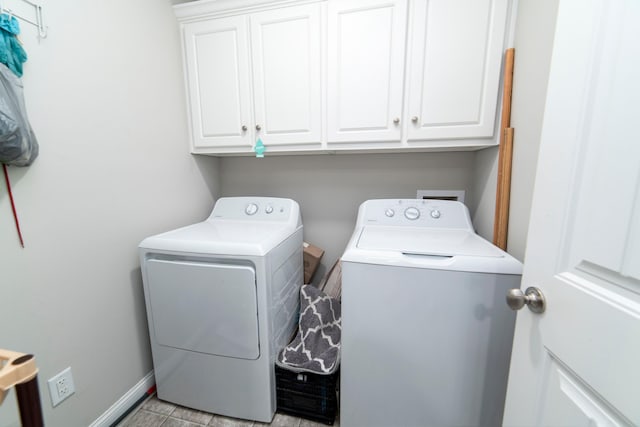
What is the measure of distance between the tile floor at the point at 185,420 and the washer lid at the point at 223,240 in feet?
3.04

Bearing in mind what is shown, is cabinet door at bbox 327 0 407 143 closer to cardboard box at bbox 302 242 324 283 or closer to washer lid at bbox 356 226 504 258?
washer lid at bbox 356 226 504 258

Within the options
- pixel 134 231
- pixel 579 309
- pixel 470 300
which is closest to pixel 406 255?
pixel 470 300

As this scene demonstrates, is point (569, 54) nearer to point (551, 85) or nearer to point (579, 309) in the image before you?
point (551, 85)

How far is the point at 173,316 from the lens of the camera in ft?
4.20

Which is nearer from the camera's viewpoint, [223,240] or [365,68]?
[223,240]

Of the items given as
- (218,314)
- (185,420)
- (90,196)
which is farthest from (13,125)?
(185,420)

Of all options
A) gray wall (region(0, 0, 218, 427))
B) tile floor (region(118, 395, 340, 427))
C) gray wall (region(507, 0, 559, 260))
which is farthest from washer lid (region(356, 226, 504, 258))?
gray wall (region(0, 0, 218, 427))

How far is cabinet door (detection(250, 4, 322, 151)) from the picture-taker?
1426mm

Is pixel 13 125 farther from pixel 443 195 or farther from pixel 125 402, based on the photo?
pixel 443 195

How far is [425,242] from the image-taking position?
120 cm

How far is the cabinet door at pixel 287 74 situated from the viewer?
143 centimetres

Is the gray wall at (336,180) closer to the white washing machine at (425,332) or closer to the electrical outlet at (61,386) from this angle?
the white washing machine at (425,332)

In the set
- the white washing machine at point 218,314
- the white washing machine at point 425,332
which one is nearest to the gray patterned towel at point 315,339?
the white washing machine at point 218,314

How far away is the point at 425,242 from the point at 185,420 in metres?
1.56
